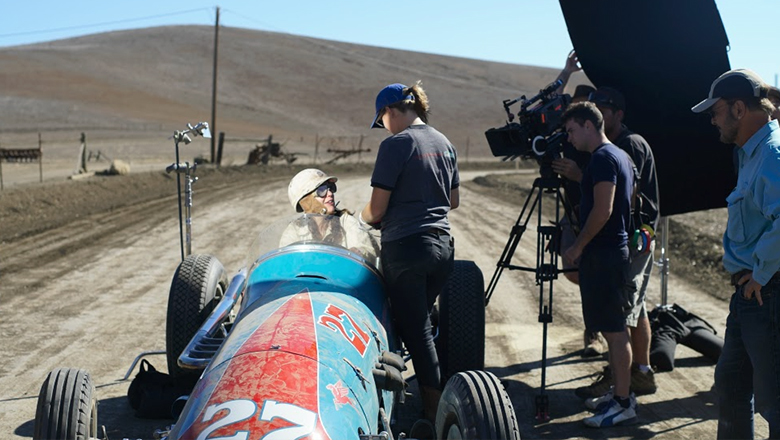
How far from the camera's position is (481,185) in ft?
90.1

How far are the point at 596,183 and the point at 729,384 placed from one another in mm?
1697

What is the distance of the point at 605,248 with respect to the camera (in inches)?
228

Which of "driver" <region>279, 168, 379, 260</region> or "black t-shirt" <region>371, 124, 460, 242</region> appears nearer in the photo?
"black t-shirt" <region>371, 124, 460, 242</region>

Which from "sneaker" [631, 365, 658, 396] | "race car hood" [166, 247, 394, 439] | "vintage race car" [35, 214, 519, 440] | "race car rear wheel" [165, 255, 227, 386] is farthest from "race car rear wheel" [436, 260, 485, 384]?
"race car rear wheel" [165, 255, 227, 386]

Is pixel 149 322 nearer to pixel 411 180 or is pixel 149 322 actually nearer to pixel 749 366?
pixel 411 180

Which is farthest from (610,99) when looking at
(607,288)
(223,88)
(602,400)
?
(223,88)

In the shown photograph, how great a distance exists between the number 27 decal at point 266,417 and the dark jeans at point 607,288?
10.2 ft

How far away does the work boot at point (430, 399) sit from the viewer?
5191 millimetres

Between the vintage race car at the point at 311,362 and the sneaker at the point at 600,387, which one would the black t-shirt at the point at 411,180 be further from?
the sneaker at the point at 600,387

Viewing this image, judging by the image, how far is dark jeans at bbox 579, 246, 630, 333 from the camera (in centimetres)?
577

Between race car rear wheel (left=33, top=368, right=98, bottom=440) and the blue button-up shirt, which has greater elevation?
the blue button-up shirt

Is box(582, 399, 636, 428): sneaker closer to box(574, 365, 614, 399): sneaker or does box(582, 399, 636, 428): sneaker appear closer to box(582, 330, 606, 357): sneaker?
box(574, 365, 614, 399): sneaker

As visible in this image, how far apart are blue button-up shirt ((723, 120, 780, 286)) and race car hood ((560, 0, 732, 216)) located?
316cm

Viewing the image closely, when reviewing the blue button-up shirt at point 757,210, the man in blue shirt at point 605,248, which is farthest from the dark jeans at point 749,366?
the man in blue shirt at point 605,248
